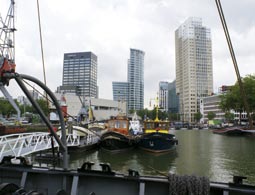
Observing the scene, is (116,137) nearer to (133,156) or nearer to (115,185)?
(133,156)

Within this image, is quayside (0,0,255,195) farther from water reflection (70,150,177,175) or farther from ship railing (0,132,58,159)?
water reflection (70,150,177,175)

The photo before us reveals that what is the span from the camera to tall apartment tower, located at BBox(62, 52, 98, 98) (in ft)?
352

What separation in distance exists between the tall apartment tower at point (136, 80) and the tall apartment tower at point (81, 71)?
89.3 feet

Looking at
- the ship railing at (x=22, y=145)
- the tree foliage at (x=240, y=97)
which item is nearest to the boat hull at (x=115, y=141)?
the ship railing at (x=22, y=145)

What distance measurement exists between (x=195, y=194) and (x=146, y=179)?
1099 mm

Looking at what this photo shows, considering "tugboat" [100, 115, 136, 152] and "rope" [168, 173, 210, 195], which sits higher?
"rope" [168, 173, 210, 195]

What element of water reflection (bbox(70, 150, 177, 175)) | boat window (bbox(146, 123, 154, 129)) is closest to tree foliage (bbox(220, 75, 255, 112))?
boat window (bbox(146, 123, 154, 129))

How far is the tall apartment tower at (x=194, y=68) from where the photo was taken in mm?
182500

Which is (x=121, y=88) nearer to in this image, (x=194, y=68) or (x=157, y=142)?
(x=194, y=68)

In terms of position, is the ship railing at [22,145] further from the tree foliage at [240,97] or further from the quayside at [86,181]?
the tree foliage at [240,97]

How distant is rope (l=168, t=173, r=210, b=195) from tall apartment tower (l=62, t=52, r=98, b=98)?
101365 millimetres

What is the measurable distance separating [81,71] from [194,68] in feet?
320

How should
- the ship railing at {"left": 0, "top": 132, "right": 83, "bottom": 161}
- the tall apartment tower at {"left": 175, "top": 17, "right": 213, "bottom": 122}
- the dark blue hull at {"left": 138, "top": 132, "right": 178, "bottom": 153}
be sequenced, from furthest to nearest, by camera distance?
the tall apartment tower at {"left": 175, "top": 17, "right": 213, "bottom": 122}, the dark blue hull at {"left": 138, "top": 132, "right": 178, "bottom": 153}, the ship railing at {"left": 0, "top": 132, "right": 83, "bottom": 161}

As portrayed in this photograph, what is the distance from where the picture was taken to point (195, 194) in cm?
555
